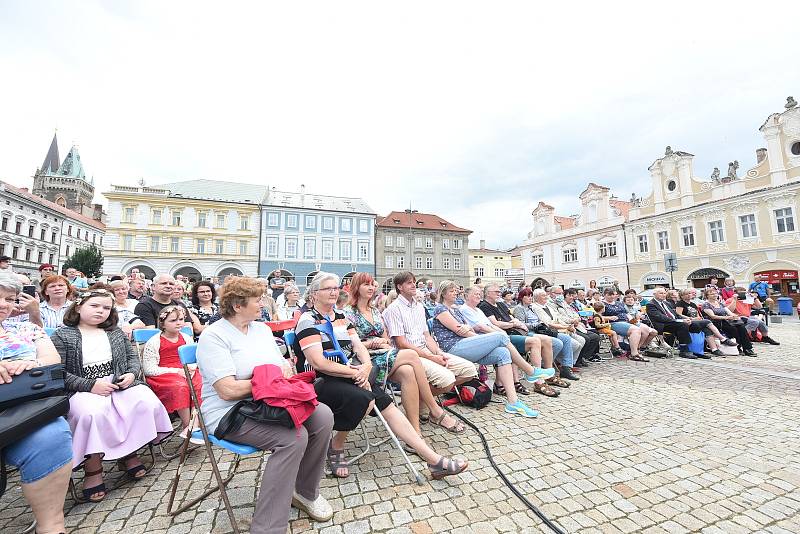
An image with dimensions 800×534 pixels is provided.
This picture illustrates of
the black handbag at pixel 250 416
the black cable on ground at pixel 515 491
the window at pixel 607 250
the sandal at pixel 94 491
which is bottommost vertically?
the black cable on ground at pixel 515 491

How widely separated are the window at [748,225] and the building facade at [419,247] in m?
24.6

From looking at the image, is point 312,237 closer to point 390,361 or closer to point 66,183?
point 390,361

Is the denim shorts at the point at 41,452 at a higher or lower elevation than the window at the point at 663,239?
lower

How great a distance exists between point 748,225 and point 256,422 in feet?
101

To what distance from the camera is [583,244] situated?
32.2m

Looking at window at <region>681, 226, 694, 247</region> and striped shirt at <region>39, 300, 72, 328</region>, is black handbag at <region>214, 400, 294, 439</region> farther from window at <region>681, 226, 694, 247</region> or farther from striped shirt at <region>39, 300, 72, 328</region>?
window at <region>681, 226, 694, 247</region>

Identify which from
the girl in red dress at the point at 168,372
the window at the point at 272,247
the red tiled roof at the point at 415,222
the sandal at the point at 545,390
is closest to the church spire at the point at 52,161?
the window at the point at 272,247

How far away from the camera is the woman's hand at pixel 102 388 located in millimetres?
2576

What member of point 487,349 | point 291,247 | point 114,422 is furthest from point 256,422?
point 291,247

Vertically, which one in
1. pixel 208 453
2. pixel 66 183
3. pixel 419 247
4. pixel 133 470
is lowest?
pixel 133 470

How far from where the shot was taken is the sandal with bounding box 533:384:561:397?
4.84 m

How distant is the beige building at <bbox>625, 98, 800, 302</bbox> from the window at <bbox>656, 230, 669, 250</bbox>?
6cm

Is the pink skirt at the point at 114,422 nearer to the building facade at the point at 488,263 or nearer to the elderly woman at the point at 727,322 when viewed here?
the elderly woman at the point at 727,322

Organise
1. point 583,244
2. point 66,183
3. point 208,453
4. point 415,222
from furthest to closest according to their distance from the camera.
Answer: point 66,183 → point 415,222 → point 583,244 → point 208,453
